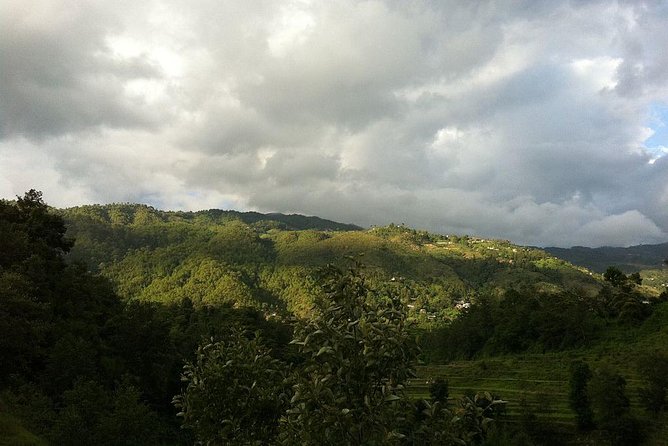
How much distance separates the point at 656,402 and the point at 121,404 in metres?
78.5

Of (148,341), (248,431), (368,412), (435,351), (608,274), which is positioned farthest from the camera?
(435,351)

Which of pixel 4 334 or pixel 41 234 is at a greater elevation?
pixel 41 234

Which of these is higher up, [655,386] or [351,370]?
[351,370]

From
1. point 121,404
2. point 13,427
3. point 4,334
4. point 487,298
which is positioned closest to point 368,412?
point 13,427

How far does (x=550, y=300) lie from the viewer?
137 m

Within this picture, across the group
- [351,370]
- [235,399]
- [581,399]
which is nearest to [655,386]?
[581,399]

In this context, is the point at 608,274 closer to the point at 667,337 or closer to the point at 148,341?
the point at 667,337

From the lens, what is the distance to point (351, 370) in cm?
816

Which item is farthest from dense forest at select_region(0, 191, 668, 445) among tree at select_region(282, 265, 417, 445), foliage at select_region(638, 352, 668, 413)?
foliage at select_region(638, 352, 668, 413)

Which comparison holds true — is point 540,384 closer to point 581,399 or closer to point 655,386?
point 581,399

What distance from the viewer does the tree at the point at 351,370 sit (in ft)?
25.8

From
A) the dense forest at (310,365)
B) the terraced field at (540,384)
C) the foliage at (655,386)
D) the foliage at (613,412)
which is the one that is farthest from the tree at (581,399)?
the foliage at (655,386)

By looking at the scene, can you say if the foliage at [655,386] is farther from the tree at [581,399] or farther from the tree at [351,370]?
the tree at [351,370]

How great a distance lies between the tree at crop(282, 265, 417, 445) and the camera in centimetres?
788
